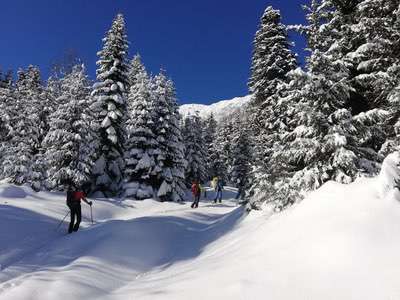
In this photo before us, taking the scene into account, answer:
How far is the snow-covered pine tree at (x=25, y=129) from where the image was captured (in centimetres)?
3044

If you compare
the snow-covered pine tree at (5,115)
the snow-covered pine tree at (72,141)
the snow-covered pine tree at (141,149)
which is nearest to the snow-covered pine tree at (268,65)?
the snow-covered pine tree at (141,149)

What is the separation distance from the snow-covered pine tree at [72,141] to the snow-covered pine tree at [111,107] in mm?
1513

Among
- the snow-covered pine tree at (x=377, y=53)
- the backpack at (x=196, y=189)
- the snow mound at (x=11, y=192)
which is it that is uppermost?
the snow-covered pine tree at (x=377, y=53)

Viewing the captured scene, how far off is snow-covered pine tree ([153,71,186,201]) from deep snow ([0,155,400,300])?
58.5 ft

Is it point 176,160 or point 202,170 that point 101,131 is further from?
point 202,170

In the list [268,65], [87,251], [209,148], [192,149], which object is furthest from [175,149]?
[209,148]

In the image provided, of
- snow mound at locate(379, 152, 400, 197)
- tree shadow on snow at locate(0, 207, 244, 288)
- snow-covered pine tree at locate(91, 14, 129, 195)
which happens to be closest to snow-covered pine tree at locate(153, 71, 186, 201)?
snow-covered pine tree at locate(91, 14, 129, 195)

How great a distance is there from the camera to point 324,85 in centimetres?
1098

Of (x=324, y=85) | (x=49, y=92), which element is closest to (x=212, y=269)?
(x=324, y=85)

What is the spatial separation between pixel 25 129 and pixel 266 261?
1310 inches

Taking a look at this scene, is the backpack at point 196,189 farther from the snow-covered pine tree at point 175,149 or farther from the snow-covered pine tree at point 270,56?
the snow-covered pine tree at point 270,56

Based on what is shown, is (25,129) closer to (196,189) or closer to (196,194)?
(196,189)

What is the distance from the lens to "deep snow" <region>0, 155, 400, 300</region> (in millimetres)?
5602

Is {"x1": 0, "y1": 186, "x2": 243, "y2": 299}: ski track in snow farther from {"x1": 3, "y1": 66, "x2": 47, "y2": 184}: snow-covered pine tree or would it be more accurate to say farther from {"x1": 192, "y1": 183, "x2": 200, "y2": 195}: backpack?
{"x1": 3, "y1": 66, "x2": 47, "y2": 184}: snow-covered pine tree
